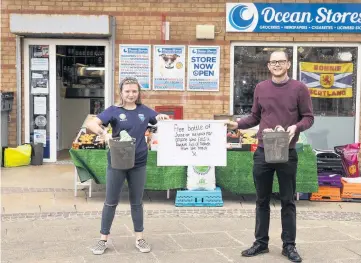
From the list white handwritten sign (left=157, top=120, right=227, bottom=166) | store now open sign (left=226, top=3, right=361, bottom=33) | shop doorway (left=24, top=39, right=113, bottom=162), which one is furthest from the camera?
shop doorway (left=24, top=39, right=113, bottom=162)

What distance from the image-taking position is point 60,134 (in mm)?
11867

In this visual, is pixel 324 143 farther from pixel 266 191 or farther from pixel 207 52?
pixel 266 191

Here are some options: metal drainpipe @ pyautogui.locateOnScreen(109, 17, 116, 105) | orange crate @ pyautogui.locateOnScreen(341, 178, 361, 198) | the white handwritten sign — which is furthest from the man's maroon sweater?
metal drainpipe @ pyautogui.locateOnScreen(109, 17, 116, 105)

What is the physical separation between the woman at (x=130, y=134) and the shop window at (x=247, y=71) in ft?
17.7

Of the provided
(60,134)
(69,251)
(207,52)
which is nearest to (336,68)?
(207,52)

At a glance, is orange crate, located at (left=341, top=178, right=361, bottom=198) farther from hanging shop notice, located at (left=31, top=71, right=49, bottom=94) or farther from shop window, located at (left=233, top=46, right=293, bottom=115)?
hanging shop notice, located at (left=31, top=71, right=49, bottom=94)

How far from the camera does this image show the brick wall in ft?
35.0

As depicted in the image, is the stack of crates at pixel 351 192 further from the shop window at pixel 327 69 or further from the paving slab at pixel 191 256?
the paving slab at pixel 191 256

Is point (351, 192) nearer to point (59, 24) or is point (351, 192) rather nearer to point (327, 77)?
point (327, 77)

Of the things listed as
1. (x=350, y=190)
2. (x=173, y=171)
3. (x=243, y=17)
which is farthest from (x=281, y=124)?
(x=243, y=17)

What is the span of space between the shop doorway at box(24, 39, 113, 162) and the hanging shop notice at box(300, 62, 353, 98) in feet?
12.2

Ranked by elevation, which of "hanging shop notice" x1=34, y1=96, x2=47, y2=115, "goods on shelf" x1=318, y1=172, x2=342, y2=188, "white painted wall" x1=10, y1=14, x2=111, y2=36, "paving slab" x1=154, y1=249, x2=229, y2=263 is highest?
"white painted wall" x1=10, y1=14, x2=111, y2=36

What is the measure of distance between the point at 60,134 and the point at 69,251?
637 cm

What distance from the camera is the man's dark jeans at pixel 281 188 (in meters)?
5.41
